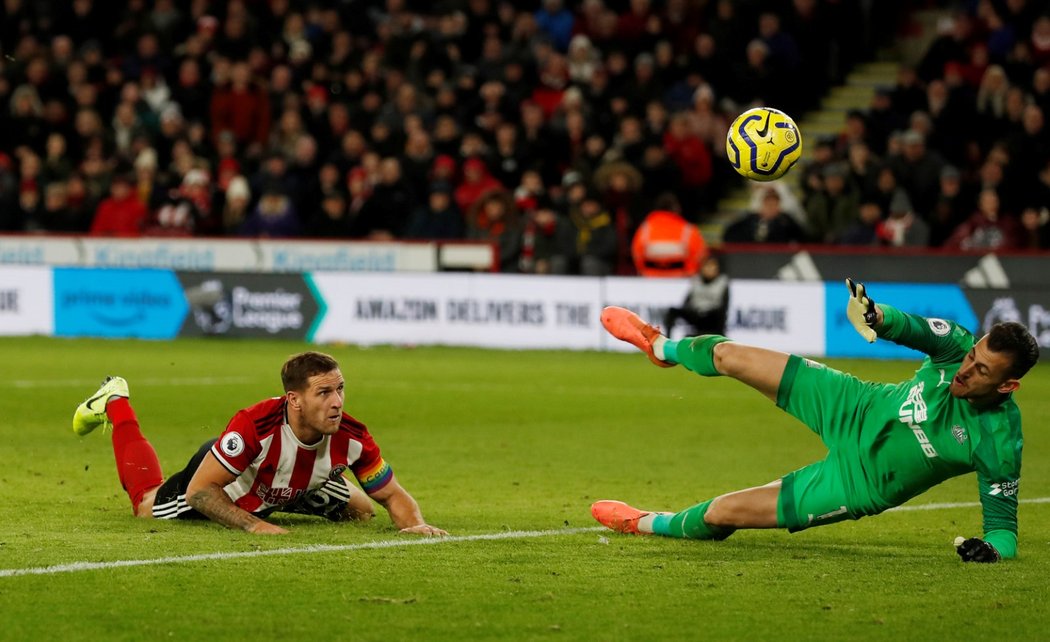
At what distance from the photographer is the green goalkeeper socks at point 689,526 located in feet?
26.7

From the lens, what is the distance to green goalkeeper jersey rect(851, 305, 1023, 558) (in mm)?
7418

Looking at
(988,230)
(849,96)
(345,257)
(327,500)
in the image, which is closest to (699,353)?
(327,500)

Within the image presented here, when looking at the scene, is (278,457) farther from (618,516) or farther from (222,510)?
(618,516)

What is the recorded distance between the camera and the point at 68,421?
1360cm

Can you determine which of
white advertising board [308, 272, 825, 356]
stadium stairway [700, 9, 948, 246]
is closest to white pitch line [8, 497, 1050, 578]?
white advertising board [308, 272, 825, 356]

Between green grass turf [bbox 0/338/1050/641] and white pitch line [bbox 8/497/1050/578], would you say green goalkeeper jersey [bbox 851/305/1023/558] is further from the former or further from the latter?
white pitch line [bbox 8/497/1050/578]

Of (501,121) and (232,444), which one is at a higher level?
(501,121)

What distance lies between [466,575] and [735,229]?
14.7 metres

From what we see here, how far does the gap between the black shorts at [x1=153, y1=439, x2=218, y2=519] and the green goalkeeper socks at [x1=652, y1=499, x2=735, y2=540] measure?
87.0 inches

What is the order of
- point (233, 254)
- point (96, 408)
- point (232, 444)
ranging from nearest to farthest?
1. point (232, 444)
2. point (96, 408)
3. point (233, 254)

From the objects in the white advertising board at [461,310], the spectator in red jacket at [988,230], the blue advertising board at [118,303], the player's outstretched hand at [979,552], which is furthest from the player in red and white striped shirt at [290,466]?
the blue advertising board at [118,303]

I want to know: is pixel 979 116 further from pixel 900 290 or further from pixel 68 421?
pixel 68 421

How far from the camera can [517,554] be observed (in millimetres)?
7805

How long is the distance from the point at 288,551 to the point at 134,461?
5.83 ft
